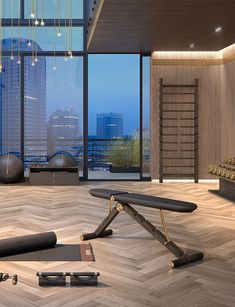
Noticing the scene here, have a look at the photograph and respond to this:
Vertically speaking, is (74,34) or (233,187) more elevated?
(74,34)

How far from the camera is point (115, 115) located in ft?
35.1

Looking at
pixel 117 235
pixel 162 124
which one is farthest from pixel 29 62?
pixel 117 235

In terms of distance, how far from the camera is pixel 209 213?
17.9ft

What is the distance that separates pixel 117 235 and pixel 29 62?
568cm

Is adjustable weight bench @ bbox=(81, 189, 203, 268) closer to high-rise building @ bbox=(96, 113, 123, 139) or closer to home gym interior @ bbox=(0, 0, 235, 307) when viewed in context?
home gym interior @ bbox=(0, 0, 235, 307)

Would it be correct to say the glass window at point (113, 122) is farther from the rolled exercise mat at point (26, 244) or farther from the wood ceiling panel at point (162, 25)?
the rolled exercise mat at point (26, 244)

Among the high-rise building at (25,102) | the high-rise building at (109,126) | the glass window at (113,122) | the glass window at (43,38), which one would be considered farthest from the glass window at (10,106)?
the high-rise building at (109,126)

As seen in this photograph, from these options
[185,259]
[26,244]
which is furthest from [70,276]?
[185,259]

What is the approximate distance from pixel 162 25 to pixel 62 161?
3.28 meters

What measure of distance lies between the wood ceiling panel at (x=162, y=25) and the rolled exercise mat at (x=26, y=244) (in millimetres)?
3065

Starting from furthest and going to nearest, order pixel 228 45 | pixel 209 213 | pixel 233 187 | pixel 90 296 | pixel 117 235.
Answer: pixel 228 45
pixel 233 187
pixel 209 213
pixel 117 235
pixel 90 296

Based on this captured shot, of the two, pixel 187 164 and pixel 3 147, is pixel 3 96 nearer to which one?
pixel 3 147

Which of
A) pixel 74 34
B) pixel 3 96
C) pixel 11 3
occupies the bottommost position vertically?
pixel 3 96

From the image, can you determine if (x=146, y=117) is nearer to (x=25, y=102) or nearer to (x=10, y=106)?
(x=25, y=102)
